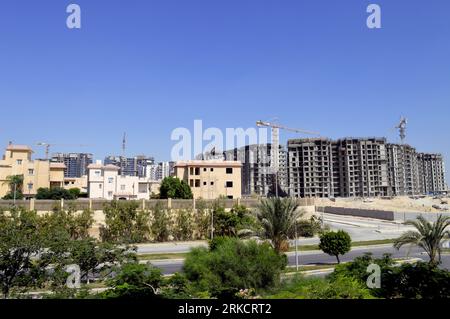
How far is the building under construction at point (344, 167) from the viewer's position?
14112 cm

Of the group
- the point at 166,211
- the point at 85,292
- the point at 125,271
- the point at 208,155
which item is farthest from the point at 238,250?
the point at 208,155

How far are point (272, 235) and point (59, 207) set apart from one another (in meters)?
23.8

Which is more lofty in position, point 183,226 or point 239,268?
point 239,268

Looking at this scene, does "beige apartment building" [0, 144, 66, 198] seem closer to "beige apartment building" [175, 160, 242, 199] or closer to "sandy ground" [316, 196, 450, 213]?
"beige apartment building" [175, 160, 242, 199]

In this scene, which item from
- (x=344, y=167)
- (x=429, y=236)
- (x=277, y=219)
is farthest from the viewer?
(x=344, y=167)

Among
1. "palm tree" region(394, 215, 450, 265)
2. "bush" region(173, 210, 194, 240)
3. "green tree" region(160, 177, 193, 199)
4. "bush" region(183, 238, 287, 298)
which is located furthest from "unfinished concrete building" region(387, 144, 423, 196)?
"bush" region(183, 238, 287, 298)

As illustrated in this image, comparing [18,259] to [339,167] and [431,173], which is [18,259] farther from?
[431,173]

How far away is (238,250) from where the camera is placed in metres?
13.8

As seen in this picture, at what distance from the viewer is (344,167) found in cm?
14212

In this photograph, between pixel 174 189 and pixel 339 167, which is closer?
pixel 174 189

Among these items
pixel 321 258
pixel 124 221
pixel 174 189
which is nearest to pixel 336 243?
pixel 321 258

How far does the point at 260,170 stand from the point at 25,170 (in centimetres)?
10694

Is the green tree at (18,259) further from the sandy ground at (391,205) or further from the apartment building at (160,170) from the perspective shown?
the apartment building at (160,170)
